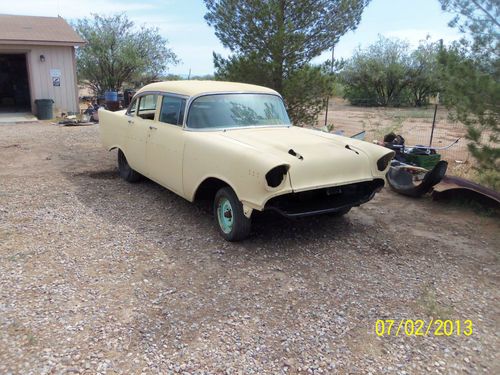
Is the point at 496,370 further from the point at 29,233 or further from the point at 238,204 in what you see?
the point at 29,233

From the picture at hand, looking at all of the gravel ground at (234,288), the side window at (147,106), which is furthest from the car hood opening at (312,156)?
the side window at (147,106)

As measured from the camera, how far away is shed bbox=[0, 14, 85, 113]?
15.2 metres

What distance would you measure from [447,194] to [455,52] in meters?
1.93

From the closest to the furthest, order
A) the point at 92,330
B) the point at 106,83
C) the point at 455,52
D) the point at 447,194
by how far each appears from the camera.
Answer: the point at 92,330
the point at 455,52
the point at 447,194
the point at 106,83

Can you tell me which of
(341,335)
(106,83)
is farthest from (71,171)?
(106,83)

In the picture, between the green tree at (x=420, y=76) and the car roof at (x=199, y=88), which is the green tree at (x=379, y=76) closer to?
the green tree at (x=420, y=76)

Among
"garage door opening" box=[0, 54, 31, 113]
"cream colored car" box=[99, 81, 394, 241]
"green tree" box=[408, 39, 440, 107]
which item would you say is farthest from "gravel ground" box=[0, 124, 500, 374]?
"green tree" box=[408, 39, 440, 107]

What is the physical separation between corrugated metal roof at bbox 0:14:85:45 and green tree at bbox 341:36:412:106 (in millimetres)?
19758

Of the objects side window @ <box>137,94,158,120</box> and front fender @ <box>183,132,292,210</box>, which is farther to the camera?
side window @ <box>137,94,158,120</box>

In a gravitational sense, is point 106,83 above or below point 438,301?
above

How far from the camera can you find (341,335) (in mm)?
2986

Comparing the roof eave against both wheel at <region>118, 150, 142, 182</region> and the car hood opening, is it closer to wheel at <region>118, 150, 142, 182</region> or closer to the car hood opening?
wheel at <region>118, 150, 142, 182</region>

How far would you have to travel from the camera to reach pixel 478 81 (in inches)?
198

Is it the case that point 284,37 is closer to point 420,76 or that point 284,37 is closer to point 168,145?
point 168,145
